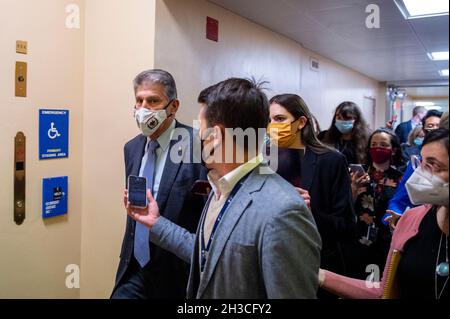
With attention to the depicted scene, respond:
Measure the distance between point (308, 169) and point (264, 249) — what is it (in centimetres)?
95

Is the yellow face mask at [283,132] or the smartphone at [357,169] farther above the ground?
the yellow face mask at [283,132]

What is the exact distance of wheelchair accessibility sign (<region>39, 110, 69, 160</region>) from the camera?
2.07 m

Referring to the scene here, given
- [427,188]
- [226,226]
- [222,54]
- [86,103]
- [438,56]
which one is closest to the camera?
[427,188]

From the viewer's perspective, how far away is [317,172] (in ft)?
5.67

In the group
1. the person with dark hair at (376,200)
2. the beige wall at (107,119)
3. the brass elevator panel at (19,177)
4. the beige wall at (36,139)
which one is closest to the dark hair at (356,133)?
the person with dark hair at (376,200)

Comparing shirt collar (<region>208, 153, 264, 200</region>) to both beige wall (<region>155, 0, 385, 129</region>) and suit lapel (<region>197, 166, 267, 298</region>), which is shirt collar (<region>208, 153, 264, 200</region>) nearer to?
suit lapel (<region>197, 166, 267, 298</region>)

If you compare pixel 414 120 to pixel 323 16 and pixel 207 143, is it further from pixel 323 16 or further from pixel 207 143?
pixel 207 143

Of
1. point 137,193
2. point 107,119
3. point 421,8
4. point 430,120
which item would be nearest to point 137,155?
point 137,193

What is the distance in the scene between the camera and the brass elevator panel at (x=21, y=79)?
76.0 inches

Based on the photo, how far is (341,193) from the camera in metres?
1.71

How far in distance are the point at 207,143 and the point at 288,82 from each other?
8.55 feet

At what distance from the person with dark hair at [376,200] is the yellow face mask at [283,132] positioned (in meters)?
0.68

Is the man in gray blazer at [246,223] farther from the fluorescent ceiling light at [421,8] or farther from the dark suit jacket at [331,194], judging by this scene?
the fluorescent ceiling light at [421,8]

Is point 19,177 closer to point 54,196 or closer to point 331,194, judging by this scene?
point 54,196
